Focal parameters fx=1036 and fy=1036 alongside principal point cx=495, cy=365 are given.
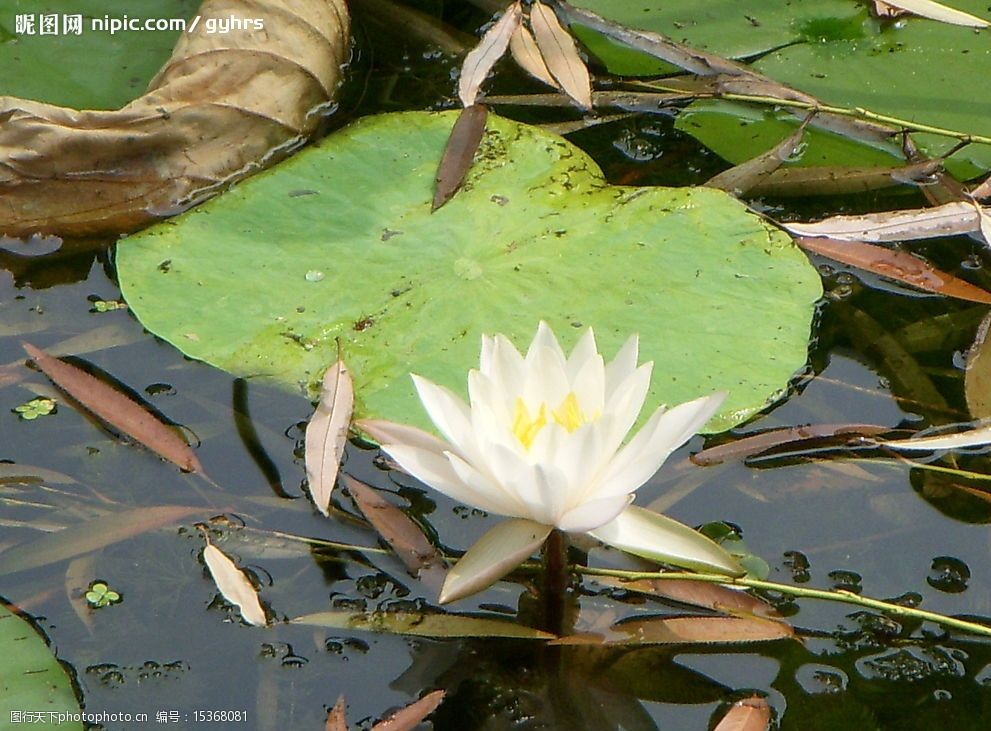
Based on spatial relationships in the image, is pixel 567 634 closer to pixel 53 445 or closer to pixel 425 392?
pixel 425 392

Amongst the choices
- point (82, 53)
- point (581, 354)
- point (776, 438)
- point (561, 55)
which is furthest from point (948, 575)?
point (82, 53)

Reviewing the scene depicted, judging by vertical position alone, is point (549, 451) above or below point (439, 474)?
above

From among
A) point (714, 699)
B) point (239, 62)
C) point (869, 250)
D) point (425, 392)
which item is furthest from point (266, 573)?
point (869, 250)

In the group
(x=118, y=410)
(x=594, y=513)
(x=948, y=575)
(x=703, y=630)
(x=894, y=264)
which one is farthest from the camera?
(x=894, y=264)

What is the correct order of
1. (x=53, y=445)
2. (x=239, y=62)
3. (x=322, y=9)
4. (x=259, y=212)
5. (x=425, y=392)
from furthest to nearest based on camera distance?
(x=322, y=9)
(x=239, y=62)
(x=259, y=212)
(x=53, y=445)
(x=425, y=392)

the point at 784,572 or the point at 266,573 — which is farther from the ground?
the point at 784,572

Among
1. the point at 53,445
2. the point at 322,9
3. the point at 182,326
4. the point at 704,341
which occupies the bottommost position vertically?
the point at 53,445

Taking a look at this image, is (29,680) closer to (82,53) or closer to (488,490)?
(488,490)

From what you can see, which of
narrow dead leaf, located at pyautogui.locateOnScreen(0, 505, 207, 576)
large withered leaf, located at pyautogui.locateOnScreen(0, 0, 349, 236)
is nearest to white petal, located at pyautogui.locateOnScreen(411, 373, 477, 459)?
narrow dead leaf, located at pyautogui.locateOnScreen(0, 505, 207, 576)
